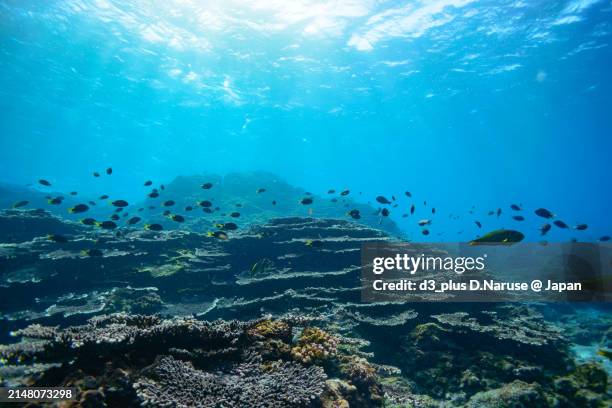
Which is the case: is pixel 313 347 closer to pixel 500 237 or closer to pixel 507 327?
pixel 500 237

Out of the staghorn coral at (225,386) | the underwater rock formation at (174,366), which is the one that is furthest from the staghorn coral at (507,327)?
the staghorn coral at (225,386)

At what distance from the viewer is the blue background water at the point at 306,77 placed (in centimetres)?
2566

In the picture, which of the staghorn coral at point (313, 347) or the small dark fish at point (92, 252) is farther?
the small dark fish at point (92, 252)

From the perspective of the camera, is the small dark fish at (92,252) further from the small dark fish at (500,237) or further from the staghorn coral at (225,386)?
the small dark fish at (500,237)

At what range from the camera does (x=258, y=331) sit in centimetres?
518

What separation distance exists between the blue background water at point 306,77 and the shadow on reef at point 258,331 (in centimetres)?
1985

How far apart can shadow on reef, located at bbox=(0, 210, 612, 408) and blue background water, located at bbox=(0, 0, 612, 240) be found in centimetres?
1985

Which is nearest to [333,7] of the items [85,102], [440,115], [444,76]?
[444,76]

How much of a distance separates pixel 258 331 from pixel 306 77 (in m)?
36.8

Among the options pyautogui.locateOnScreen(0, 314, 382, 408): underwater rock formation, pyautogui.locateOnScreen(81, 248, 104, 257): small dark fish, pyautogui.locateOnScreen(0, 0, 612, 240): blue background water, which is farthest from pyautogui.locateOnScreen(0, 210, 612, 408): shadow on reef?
pyautogui.locateOnScreen(0, 0, 612, 240): blue background water

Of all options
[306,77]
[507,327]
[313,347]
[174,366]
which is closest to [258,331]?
[313,347]

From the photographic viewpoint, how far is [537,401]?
18.8 feet

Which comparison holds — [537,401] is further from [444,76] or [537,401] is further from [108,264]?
[444,76]

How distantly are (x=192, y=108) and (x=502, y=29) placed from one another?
4179 centimetres
